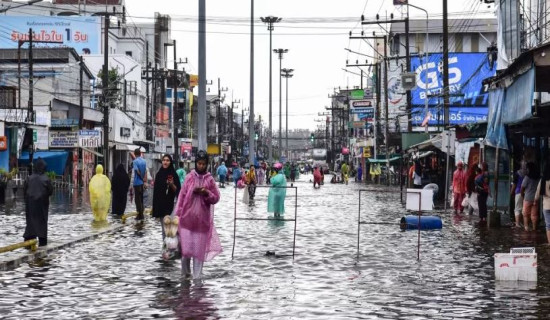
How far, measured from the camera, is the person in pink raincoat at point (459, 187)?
29828 mm

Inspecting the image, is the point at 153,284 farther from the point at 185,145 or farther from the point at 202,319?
the point at 185,145

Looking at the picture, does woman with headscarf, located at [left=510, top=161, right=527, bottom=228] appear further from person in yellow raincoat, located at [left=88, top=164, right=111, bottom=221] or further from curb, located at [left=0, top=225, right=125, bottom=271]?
person in yellow raincoat, located at [left=88, top=164, right=111, bottom=221]

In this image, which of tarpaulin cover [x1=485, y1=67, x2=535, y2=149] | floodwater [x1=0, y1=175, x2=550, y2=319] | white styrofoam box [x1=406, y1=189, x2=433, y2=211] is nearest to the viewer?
floodwater [x1=0, y1=175, x2=550, y2=319]

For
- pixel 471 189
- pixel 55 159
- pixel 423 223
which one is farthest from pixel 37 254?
pixel 55 159

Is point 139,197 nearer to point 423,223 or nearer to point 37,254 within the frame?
point 423,223

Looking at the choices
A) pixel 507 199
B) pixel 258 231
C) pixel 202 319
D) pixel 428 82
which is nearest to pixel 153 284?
pixel 202 319

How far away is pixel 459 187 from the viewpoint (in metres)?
30.4

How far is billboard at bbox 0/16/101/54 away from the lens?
8169 cm

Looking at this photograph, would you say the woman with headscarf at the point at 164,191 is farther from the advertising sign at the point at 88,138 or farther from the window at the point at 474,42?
the window at the point at 474,42

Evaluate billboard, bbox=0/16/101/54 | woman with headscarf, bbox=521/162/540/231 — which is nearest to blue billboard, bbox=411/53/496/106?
woman with headscarf, bbox=521/162/540/231

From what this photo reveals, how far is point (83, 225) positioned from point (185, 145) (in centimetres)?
5683

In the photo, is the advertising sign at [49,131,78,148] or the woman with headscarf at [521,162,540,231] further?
the advertising sign at [49,131,78,148]

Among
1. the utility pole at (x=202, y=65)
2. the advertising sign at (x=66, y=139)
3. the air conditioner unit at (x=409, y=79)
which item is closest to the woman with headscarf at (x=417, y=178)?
the air conditioner unit at (x=409, y=79)

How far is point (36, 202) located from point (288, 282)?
19.1 feet
